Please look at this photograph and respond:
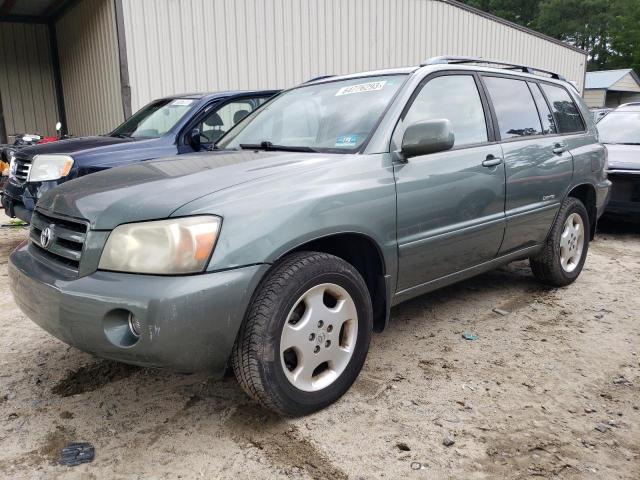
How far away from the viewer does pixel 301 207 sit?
2.36m

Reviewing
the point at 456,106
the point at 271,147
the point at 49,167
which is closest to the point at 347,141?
the point at 271,147

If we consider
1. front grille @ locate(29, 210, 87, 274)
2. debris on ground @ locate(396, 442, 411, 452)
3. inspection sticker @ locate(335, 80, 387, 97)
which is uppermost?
inspection sticker @ locate(335, 80, 387, 97)

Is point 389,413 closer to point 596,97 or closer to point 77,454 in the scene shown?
point 77,454

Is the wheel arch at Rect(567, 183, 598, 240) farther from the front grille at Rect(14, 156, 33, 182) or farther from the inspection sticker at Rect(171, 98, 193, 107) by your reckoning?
the front grille at Rect(14, 156, 33, 182)

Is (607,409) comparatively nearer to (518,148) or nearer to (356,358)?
(356,358)

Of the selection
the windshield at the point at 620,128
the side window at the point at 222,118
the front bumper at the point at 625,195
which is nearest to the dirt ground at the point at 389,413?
the side window at the point at 222,118

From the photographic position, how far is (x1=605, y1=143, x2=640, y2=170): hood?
622 cm

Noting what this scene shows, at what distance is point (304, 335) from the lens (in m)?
2.41

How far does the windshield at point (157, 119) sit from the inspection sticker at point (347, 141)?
3143 millimetres

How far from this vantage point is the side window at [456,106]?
3127 mm

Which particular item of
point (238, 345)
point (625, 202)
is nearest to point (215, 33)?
point (625, 202)

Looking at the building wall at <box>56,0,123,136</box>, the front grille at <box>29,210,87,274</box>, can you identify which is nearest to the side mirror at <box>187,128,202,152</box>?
the front grille at <box>29,210,87,274</box>

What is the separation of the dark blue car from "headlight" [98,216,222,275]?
2.53 m

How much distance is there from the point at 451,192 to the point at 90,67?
31.4ft
